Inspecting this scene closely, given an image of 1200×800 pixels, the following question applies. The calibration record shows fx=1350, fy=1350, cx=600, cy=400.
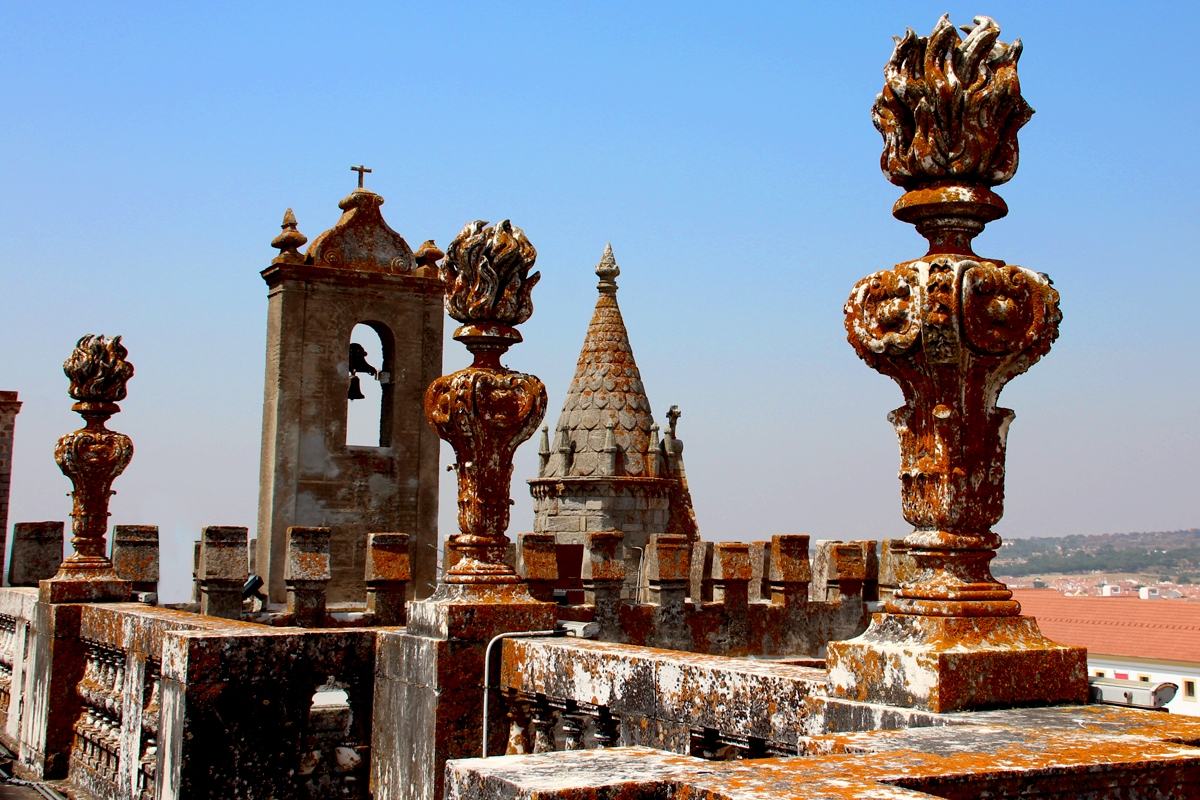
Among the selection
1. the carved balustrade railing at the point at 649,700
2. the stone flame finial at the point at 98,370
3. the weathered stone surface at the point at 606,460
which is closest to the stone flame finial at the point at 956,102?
the carved balustrade railing at the point at 649,700

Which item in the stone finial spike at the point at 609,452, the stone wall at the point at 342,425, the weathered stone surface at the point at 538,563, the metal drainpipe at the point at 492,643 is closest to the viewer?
the metal drainpipe at the point at 492,643

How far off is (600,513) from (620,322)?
3419mm

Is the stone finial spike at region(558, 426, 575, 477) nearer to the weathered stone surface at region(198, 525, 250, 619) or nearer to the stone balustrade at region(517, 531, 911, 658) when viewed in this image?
the stone balustrade at region(517, 531, 911, 658)

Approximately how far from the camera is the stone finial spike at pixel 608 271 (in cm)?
2303

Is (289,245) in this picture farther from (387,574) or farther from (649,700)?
(649,700)

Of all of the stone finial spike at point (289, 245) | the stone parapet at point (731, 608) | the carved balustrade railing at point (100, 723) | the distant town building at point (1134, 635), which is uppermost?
the stone finial spike at point (289, 245)

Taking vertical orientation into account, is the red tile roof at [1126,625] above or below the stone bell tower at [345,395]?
below

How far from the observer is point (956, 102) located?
14.9 ft

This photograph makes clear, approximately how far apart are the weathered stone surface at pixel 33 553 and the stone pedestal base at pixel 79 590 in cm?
392

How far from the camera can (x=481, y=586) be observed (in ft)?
23.6

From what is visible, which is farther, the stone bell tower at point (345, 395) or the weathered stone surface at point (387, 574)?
the stone bell tower at point (345, 395)

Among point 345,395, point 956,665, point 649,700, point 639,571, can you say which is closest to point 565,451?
point 639,571

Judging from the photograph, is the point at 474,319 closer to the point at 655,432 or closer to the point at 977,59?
the point at 977,59

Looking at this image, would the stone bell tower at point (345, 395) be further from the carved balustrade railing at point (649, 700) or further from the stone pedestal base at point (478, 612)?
the carved balustrade railing at point (649, 700)
